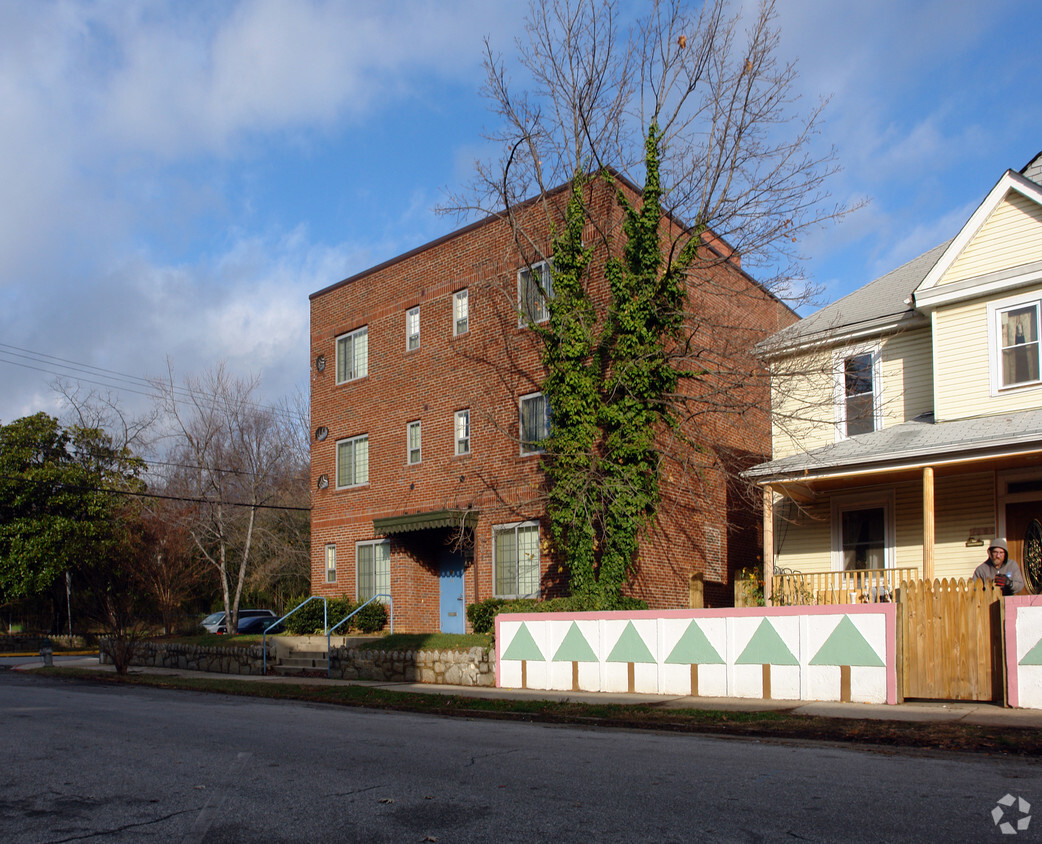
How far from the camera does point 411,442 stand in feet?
77.7

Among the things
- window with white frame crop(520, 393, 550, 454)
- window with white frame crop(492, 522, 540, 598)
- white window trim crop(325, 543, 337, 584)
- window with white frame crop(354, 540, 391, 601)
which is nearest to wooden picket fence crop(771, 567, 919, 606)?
window with white frame crop(492, 522, 540, 598)

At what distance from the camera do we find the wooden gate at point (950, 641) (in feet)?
37.4

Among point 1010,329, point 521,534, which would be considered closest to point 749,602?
point 521,534

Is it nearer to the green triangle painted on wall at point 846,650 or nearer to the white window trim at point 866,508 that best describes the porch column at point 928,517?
the white window trim at point 866,508

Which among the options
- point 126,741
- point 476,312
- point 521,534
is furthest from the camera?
point 476,312

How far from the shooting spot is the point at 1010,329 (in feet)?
54.1

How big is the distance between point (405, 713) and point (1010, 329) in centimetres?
1257

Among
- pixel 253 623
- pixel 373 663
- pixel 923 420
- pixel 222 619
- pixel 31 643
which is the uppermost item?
pixel 923 420

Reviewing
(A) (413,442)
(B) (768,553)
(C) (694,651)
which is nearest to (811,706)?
(C) (694,651)

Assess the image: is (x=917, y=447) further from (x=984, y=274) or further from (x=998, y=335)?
(x=984, y=274)

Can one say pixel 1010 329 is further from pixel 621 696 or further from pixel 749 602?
pixel 621 696

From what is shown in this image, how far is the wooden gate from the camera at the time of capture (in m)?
11.4

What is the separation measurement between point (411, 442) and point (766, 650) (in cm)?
1286

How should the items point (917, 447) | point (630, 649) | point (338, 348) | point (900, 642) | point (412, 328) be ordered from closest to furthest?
point (900, 642)
point (630, 649)
point (917, 447)
point (412, 328)
point (338, 348)
